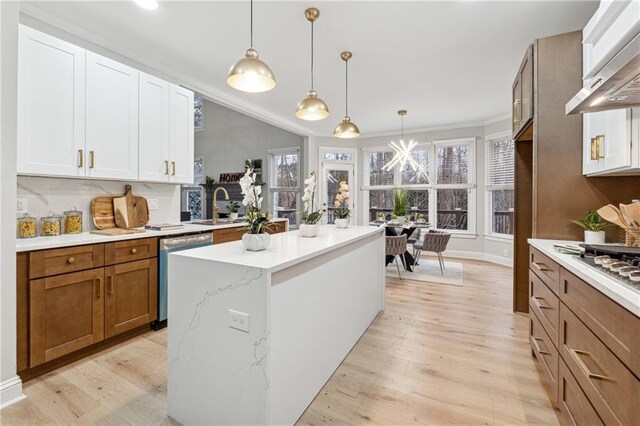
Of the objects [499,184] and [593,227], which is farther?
[499,184]

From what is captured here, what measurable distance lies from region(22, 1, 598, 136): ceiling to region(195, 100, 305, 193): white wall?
9.44ft

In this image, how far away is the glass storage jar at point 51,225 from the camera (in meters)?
2.45

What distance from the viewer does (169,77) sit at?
3703 mm

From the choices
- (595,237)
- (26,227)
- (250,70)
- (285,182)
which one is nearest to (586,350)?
(595,237)

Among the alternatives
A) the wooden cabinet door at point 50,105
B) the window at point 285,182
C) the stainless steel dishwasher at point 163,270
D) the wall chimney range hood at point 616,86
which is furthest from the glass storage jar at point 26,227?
the window at point 285,182

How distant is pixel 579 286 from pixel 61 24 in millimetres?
4396

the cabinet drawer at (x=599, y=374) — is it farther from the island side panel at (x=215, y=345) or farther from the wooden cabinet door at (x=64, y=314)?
the wooden cabinet door at (x=64, y=314)

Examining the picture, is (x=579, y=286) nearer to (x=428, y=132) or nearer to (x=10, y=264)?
(x=10, y=264)

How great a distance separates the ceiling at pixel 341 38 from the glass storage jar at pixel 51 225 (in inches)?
70.5

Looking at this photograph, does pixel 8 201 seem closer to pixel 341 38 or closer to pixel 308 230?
pixel 308 230

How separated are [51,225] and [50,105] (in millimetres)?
977

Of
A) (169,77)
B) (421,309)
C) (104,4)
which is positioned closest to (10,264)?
(104,4)

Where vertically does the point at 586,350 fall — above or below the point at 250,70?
below

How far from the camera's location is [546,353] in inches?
75.5
